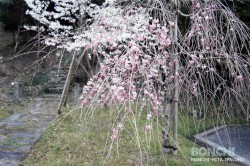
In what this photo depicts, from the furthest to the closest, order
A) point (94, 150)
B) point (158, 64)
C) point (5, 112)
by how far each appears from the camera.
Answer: point (5, 112)
point (94, 150)
point (158, 64)

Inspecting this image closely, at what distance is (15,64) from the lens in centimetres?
1379

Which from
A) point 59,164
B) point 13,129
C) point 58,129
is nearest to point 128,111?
point 59,164

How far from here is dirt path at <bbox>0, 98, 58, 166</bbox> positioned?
14.3ft

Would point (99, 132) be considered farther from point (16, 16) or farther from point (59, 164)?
point (16, 16)

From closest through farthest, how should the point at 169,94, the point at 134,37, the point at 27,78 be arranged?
1. the point at 134,37
2. the point at 169,94
3. the point at 27,78

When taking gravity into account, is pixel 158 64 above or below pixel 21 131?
above

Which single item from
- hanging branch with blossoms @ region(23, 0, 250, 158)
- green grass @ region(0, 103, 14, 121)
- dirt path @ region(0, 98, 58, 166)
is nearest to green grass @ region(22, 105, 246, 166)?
dirt path @ region(0, 98, 58, 166)

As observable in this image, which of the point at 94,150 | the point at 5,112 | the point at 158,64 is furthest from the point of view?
the point at 5,112

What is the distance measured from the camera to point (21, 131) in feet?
18.5

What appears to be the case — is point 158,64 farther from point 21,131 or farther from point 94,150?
point 21,131

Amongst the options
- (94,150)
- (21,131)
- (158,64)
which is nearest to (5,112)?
(21,131)

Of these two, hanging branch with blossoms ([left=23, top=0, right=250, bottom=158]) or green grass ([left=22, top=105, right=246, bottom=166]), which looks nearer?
hanging branch with blossoms ([left=23, top=0, right=250, bottom=158])

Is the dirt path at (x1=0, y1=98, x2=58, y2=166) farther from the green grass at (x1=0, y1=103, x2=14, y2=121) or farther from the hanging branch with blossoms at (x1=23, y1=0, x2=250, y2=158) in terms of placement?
the hanging branch with blossoms at (x1=23, y1=0, x2=250, y2=158)

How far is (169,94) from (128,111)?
1.57 metres
